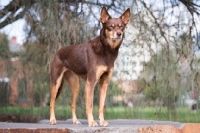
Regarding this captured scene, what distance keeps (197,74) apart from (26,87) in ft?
10.7

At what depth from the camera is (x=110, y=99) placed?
359 inches

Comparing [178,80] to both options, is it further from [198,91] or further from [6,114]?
[6,114]

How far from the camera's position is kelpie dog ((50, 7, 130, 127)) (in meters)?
5.70

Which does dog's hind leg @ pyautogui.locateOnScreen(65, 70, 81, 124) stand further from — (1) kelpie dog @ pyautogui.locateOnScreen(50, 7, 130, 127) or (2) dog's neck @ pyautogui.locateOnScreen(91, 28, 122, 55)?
(2) dog's neck @ pyautogui.locateOnScreen(91, 28, 122, 55)

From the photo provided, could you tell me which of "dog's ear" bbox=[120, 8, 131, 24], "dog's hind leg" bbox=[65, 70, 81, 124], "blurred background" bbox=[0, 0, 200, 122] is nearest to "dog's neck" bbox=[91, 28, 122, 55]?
"dog's ear" bbox=[120, 8, 131, 24]

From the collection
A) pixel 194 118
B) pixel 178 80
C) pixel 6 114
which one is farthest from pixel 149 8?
pixel 6 114

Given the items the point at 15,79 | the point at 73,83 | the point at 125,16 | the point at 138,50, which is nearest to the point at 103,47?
the point at 125,16

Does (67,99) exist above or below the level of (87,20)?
below

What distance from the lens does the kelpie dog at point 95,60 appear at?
5695 mm

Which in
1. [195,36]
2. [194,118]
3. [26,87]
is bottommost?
[194,118]

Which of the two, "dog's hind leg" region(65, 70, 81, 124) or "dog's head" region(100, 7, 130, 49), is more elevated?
"dog's head" region(100, 7, 130, 49)

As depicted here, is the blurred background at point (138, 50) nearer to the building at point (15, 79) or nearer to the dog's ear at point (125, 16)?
the building at point (15, 79)

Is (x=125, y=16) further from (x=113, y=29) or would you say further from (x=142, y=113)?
(x=142, y=113)

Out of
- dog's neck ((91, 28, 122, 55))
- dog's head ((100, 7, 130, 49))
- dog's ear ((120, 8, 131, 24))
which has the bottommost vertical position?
dog's neck ((91, 28, 122, 55))
